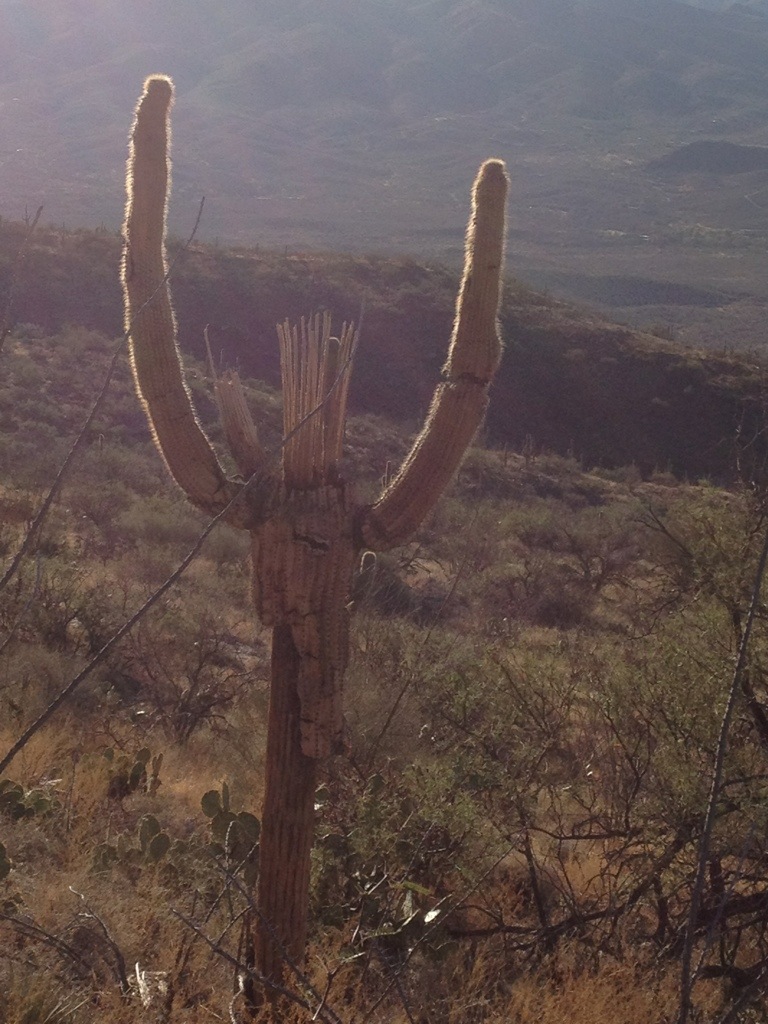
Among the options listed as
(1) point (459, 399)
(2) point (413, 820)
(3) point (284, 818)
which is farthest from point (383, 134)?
(3) point (284, 818)

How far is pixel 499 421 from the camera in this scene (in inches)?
A: 1389

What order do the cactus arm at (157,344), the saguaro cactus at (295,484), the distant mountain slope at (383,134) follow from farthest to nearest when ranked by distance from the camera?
the distant mountain slope at (383,134)
the cactus arm at (157,344)
the saguaro cactus at (295,484)

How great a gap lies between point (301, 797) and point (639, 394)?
1385 inches

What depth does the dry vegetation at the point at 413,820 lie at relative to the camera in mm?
3920

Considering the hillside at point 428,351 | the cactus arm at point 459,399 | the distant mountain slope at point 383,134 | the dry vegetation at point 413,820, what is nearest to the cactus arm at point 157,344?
the cactus arm at point 459,399

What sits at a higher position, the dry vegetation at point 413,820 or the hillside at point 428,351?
the hillside at point 428,351

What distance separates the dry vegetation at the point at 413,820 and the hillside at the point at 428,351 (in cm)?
2407

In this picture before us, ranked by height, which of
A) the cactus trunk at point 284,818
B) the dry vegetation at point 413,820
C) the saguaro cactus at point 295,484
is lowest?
the dry vegetation at point 413,820

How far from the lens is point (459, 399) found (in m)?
3.87

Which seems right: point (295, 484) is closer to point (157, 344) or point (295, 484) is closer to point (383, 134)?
point (157, 344)

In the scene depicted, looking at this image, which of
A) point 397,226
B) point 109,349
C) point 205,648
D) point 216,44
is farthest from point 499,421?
point 216,44

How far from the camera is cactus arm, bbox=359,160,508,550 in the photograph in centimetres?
378

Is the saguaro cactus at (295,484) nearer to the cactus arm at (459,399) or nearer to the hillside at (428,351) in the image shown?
the cactus arm at (459,399)

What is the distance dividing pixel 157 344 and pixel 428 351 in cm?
3406
